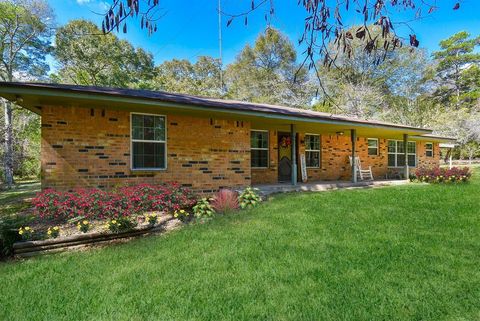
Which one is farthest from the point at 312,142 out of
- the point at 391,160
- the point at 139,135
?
the point at 139,135

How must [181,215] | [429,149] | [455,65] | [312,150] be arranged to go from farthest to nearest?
1. [455,65]
2. [429,149]
3. [312,150]
4. [181,215]

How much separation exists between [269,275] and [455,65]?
45.8 meters

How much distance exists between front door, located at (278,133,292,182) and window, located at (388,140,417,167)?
24.0 ft

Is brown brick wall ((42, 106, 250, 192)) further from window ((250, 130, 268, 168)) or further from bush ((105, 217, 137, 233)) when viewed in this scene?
bush ((105, 217, 137, 233))

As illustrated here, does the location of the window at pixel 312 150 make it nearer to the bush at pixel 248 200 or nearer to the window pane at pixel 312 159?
the window pane at pixel 312 159

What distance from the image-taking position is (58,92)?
5840 millimetres

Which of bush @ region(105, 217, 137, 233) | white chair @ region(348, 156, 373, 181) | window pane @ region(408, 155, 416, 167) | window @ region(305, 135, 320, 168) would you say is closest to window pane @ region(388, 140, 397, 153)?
window pane @ region(408, 155, 416, 167)

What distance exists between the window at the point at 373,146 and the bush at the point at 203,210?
37.8ft

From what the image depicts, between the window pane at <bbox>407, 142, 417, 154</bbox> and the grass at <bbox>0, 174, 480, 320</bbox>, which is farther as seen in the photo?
the window pane at <bbox>407, 142, 417, 154</bbox>

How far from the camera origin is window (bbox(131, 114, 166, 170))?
7.62 m

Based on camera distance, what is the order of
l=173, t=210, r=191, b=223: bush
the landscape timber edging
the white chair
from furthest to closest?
the white chair → l=173, t=210, r=191, b=223: bush → the landscape timber edging

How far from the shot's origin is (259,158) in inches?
Result: 446

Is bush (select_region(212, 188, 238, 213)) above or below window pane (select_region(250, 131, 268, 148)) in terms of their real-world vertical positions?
below

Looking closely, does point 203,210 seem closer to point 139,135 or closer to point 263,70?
point 139,135
